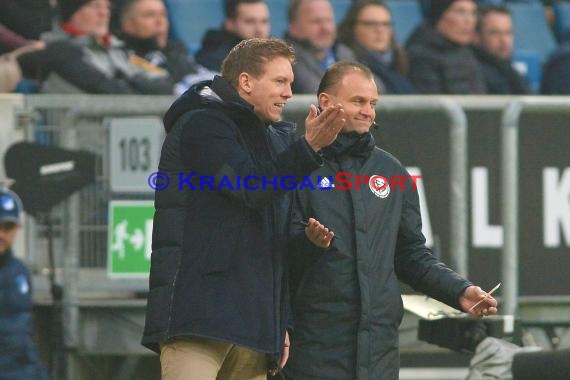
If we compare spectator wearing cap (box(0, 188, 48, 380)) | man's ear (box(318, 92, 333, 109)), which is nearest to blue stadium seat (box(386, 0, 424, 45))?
spectator wearing cap (box(0, 188, 48, 380))

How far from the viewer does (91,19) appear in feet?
29.1

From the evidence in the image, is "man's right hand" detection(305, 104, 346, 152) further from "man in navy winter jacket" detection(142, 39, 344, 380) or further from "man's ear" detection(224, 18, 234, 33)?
"man's ear" detection(224, 18, 234, 33)

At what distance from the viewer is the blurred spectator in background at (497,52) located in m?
10.2

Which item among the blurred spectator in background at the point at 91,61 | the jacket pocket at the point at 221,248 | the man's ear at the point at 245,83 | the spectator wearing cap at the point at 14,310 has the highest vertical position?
the blurred spectator in background at the point at 91,61

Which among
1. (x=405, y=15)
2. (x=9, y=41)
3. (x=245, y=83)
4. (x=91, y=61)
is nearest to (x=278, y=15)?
(x=405, y=15)

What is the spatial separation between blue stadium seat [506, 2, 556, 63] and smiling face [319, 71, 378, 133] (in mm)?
6598

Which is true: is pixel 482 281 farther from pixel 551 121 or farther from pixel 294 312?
pixel 294 312

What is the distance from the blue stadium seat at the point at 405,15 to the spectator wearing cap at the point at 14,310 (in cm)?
460

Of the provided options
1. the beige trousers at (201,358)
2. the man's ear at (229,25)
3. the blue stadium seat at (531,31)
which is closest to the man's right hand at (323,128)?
the beige trousers at (201,358)

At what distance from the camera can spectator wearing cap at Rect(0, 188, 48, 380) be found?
6.92 m

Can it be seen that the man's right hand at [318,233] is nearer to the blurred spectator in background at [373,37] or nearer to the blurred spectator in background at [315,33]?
the blurred spectator in background at [315,33]

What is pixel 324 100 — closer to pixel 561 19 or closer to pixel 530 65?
pixel 530 65

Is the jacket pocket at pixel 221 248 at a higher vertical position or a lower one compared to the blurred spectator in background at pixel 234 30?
lower

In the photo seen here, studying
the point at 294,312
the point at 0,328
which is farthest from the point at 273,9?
the point at 294,312
